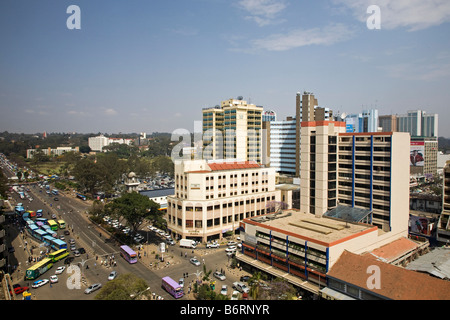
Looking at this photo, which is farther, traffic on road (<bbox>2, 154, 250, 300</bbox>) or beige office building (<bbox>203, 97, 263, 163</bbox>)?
beige office building (<bbox>203, 97, 263, 163</bbox>)

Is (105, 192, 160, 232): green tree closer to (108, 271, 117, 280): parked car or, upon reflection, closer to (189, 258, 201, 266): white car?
(189, 258, 201, 266): white car

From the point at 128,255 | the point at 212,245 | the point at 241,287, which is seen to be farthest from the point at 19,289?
the point at 212,245

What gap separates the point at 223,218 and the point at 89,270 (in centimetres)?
→ 1618

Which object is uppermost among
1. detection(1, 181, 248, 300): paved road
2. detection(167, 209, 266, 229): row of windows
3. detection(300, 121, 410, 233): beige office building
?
detection(300, 121, 410, 233): beige office building

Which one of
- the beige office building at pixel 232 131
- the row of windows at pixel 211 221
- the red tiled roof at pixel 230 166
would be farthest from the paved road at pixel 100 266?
the beige office building at pixel 232 131

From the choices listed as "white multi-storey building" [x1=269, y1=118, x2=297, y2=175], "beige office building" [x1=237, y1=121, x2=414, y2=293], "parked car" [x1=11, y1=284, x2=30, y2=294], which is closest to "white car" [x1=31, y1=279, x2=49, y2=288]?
"parked car" [x1=11, y1=284, x2=30, y2=294]

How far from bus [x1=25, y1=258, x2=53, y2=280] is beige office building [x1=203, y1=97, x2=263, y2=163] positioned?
34763 millimetres

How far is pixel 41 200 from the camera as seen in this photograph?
6059cm

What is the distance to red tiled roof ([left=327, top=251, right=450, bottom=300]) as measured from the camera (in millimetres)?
17844

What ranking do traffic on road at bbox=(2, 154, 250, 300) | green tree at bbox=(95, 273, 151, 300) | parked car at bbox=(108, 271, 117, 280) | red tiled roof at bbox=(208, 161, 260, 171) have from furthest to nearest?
red tiled roof at bbox=(208, 161, 260, 171) → parked car at bbox=(108, 271, 117, 280) → traffic on road at bbox=(2, 154, 250, 300) → green tree at bbox=(95, 273, 151, 300)

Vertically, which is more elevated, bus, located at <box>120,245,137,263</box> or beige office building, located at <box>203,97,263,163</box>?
beige office building, located at <box>203,97,263,163</box>

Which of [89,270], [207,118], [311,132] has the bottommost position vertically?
[89,270]

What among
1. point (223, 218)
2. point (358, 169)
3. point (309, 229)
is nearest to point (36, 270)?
point (223, 218)
